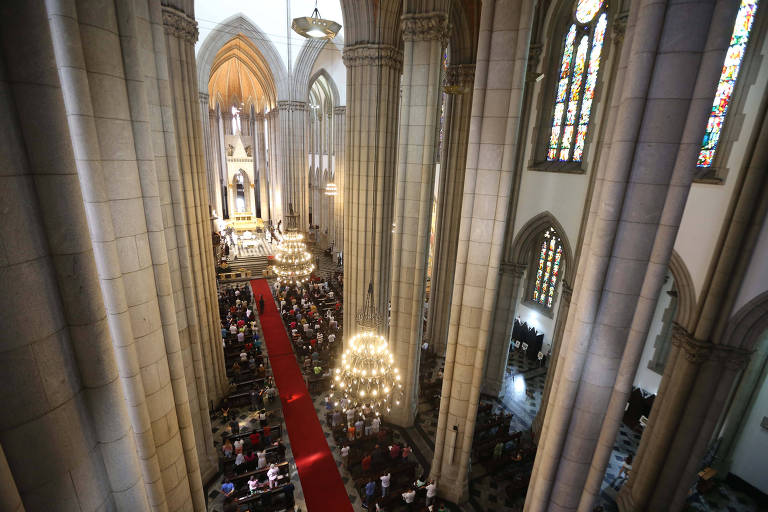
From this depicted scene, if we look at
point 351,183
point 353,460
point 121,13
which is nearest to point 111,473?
point 121,13

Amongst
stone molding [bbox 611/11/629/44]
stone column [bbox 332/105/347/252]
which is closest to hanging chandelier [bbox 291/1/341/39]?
stone molding [bbox 611/11/629/44]

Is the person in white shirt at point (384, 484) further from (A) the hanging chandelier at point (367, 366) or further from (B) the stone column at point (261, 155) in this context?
(B) the stone column at point (261, 155)

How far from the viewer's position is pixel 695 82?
13.6 ft

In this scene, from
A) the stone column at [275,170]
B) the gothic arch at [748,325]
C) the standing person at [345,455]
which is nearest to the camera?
the gothic arch at [748,325]

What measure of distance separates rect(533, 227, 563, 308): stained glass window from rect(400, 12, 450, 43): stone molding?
A: 9369mm

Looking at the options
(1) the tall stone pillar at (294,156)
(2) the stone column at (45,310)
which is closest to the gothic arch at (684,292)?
(2) the stone column at (45,310)

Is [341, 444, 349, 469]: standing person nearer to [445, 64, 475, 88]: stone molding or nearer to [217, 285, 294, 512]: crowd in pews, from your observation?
[217, 285, 294, 512]: crowd in pews

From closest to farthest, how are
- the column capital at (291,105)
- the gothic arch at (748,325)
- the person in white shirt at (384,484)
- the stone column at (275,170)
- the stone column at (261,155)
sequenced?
the gothic arch at (748,325)
the person in white shirt at (384,484)
the column capital at (291,105)
the stone column at (275,170)
the stone column at (261,155)

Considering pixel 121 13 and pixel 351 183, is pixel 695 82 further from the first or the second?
pixel 351 183

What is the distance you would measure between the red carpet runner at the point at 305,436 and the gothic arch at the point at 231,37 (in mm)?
15761

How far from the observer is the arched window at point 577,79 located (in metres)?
9.89

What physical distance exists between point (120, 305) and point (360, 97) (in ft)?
30.8

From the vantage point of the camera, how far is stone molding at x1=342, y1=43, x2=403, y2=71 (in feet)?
33.6

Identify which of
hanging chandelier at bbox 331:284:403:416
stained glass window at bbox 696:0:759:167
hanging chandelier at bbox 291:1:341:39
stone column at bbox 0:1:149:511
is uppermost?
hanging chandelier at bbox 291:1:341:39
